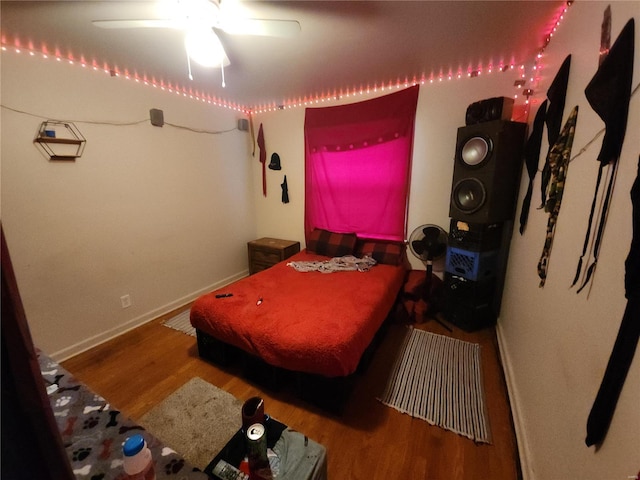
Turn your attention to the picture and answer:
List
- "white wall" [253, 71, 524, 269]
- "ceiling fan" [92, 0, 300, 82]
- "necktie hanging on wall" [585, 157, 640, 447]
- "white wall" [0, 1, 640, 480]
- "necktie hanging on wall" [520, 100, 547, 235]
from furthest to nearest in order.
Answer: "white wall" [253, 71, 524, 269]
"necktie hanging on wall" [520, 100, 547, 235]
"ceiling fan" [92, 0, 300, 82]
"white wall" [0, 1, 640, 480]
"necktie hanging on wall" [585, 157, 640, 447]

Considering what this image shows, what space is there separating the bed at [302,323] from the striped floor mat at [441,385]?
0.29 metres

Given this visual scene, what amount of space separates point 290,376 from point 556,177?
1.93 meters

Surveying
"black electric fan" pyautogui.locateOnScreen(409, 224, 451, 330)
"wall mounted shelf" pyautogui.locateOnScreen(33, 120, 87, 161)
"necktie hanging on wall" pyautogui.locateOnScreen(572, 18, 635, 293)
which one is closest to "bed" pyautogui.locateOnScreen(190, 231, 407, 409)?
"black electric fan" pyautogui.locateOnScreen(409, 224, 451, 330)

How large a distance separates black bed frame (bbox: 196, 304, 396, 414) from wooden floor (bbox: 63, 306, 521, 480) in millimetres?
49

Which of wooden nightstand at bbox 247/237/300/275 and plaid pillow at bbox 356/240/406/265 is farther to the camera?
wooden nightstand at bbox 247/237/300/275

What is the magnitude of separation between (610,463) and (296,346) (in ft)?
3.99

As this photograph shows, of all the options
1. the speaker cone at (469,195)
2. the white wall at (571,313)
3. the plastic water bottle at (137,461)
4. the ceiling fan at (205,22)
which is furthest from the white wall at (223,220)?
the plastic water bottle at (137,461)

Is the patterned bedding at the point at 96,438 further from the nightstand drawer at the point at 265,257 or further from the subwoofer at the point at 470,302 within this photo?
the nightstand drawer at the point at 265,257

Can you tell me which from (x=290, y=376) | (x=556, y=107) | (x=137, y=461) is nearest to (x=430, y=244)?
(x=556, y=107)

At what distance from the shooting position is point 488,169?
2.01 meters

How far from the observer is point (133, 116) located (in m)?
2.35

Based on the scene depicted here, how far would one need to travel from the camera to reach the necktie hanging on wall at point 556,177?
4.15ft

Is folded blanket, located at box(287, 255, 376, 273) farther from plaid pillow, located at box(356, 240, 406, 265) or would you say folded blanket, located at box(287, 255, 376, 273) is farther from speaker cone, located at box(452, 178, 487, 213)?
speaker cone, located at box(452, 178, 487, 213)

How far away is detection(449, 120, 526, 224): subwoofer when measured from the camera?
1.98m
